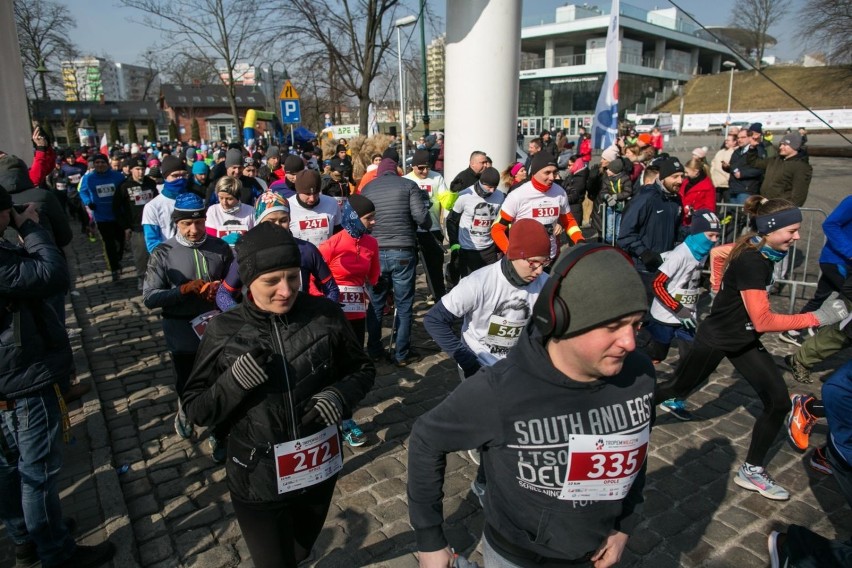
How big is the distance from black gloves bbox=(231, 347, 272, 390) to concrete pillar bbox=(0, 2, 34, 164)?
6.98 m

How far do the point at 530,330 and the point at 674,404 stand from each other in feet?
13.2

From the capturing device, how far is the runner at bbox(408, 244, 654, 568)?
175 cm

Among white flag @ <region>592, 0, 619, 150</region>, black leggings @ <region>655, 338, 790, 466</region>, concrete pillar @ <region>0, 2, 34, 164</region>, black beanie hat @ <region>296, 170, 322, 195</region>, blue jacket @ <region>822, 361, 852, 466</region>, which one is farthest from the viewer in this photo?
white flag @ <region>592, 0, 619, 150</region>

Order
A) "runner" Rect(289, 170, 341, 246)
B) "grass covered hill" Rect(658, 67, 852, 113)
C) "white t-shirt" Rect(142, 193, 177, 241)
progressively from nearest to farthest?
"runner" Rect(289, 170, 341, 246) < "white t-shirt" Rect(142, 193, 177, 241) < "grass covered hill" Rect(658, 67, 852, 113)

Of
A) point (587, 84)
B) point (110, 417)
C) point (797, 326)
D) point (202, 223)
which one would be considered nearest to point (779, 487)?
point (797, 326)

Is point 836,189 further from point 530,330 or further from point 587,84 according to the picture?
point 587,84

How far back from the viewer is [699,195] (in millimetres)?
8430

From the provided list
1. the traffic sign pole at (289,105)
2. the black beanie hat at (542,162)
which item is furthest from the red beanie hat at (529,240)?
the traffic sign pole at (289,105)

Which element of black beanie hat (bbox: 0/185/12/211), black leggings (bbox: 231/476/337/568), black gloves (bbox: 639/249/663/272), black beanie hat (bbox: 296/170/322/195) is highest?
black beanie hat (bbox: 0/185/12/211)

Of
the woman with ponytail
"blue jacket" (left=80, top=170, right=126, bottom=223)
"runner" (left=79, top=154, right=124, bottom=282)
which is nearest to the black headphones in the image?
the woman with ponytail

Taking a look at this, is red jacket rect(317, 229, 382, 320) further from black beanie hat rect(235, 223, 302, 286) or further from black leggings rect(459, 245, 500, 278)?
black beanie hat rect(235, 223, 302, 286)

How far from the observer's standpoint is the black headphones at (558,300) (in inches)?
68.9

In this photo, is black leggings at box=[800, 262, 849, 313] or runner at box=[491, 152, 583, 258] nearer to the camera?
black leggings at box=[800, 262, 849, 313]

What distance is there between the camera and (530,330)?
1942 mm
